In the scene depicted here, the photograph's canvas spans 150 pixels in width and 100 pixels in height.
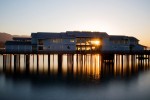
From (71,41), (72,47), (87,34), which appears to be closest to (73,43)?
(71,41)

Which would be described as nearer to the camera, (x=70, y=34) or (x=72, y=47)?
(x=72, y=47)

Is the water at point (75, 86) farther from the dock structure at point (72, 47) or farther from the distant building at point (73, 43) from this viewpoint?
the distant building at point (73, 43)

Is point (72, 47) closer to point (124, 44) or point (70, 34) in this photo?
point (70, 34)

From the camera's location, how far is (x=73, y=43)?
67.0 m

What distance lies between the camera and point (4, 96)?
36875 mm

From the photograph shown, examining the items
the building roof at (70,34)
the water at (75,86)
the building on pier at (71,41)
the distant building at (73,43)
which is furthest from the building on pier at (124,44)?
the water at (75,86)

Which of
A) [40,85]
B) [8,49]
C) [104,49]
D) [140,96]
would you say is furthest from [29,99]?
[104,49]

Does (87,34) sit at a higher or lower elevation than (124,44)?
higher

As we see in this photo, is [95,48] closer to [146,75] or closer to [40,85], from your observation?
[146,75]

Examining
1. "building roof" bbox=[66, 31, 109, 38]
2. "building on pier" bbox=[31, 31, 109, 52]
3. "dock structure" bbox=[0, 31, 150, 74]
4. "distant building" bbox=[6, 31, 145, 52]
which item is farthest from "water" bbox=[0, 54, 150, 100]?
"building roof" bbox=[66, 31, 109, 38]

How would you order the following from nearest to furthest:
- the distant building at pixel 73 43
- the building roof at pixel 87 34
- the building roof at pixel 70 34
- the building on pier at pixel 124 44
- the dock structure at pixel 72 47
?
1. the dock structure at pixel 72 47
2. the distant building at pixel 73 43
3. the building roof at pixel 70 34
4. the building on pier at pixel 124 44
5. the building roof at pixel 87 34

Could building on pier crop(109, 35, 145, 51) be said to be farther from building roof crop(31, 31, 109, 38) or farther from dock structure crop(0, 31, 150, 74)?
building roof crop(31, 31, 109, 38)

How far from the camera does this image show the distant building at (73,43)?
213 ft

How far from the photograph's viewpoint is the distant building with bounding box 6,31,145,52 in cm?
6494
